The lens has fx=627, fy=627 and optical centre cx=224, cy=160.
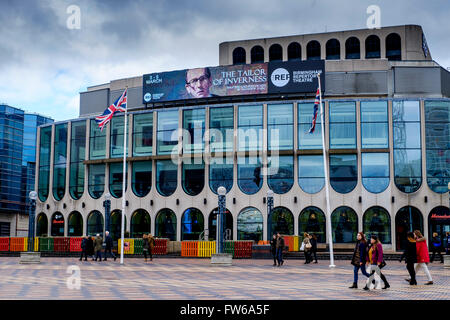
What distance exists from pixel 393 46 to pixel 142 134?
2706 cm

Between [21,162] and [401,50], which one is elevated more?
[401,50]

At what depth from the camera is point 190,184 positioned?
5347 cm

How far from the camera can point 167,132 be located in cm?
5459

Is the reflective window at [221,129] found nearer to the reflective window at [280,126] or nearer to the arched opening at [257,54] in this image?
the reflective window at [280,126]

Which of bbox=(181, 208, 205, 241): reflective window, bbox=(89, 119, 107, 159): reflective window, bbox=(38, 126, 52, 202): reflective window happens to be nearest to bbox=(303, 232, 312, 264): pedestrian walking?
bbox=(181, 208, 205, 241): reflective window

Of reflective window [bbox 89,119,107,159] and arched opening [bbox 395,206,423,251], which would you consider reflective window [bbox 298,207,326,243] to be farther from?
reflective window [bbox 89,119,107,159]

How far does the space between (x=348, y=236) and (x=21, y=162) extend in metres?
68.3

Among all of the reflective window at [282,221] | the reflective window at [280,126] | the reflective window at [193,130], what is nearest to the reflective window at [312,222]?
the reflective window at [282,221]

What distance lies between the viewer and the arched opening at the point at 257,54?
66.1 metres

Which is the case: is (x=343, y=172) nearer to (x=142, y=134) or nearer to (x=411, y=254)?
(x=142, y=134)

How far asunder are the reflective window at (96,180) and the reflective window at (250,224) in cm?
1350
